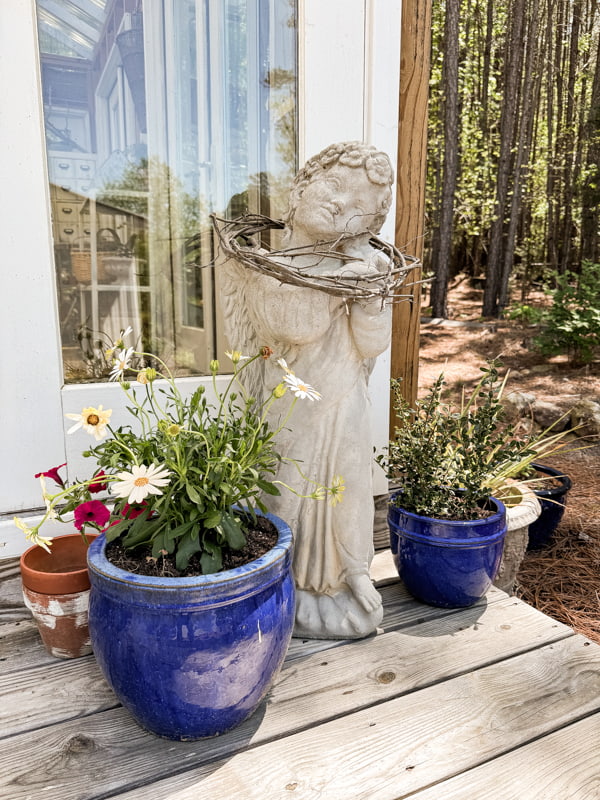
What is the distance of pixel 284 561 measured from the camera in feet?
5.21

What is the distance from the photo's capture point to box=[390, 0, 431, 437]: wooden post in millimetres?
2732

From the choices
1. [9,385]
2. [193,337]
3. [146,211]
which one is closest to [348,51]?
[146,211]

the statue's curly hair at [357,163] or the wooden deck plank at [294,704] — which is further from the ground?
the statue's curly hair at [357,163]

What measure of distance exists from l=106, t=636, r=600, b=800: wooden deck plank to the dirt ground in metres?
0.93

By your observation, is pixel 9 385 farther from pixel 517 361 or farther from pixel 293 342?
pixel 517 361

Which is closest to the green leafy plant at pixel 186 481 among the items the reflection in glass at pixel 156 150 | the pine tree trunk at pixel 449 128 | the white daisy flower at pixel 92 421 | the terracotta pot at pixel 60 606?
the white daisy flower at pixel 92 421

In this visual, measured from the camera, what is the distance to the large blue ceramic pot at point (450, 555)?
2090 mm

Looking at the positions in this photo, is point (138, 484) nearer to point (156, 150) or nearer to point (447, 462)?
point (447, 462)

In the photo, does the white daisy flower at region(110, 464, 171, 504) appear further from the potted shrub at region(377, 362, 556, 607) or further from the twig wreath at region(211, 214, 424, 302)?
the potted shrub at region(377, 362, 556, 607)

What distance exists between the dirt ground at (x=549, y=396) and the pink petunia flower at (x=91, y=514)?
2.00 metres

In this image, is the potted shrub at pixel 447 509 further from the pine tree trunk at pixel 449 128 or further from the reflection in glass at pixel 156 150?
the pine tree trunk at pixel 449 128

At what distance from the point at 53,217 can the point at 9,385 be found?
0.66 meters

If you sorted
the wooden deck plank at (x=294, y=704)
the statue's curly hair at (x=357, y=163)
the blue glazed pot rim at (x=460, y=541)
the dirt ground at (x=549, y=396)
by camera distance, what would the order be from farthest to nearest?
the dirt ground at (x=549, y=396) < the blue glazed pot rim at (x=460, y=541) < the statue's curly hair at (x=357, y=163) < the wooden deck plank at (x=294, y=704)

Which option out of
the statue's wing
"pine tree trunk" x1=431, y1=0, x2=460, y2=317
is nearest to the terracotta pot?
the statue's wing
